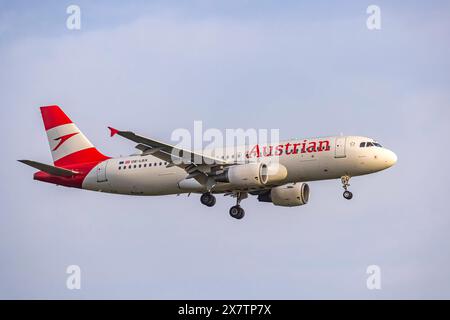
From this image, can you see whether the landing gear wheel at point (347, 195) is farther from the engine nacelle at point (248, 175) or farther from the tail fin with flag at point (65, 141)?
the tail fin with flag at point (65, 141)

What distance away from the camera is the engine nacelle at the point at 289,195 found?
252 feet

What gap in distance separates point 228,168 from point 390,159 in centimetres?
1005

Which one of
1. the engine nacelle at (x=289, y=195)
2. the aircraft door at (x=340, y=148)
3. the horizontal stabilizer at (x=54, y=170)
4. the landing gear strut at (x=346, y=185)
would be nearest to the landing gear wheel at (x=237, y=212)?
the engine nacelle at (x=289, y=195)

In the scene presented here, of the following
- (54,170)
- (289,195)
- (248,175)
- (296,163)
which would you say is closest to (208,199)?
(248,175)

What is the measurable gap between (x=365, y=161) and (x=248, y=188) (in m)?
7.51

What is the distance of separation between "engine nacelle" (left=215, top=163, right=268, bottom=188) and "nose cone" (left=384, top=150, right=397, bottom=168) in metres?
7.45

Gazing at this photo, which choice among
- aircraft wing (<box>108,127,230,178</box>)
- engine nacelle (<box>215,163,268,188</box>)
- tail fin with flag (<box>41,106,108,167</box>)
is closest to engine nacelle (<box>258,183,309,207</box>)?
engine nacelle (<box>215,163,268,188</box>)

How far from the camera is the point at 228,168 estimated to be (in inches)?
2852

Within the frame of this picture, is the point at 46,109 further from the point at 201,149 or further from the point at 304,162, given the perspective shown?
the point at 304,162

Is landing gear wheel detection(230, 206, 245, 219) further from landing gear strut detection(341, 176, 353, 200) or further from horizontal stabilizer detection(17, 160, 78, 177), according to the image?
horizontal stabilizer detection(17, 160, 78, 177)

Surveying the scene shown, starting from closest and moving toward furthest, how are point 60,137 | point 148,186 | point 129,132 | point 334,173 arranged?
point 129,132 → point 334,173 → point 148,186 → point 60,137

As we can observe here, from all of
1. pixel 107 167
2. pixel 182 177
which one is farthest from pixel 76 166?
pixel 182 177

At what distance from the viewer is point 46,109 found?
82.8 m

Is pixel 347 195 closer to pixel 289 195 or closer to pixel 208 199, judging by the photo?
pixel 289 195
